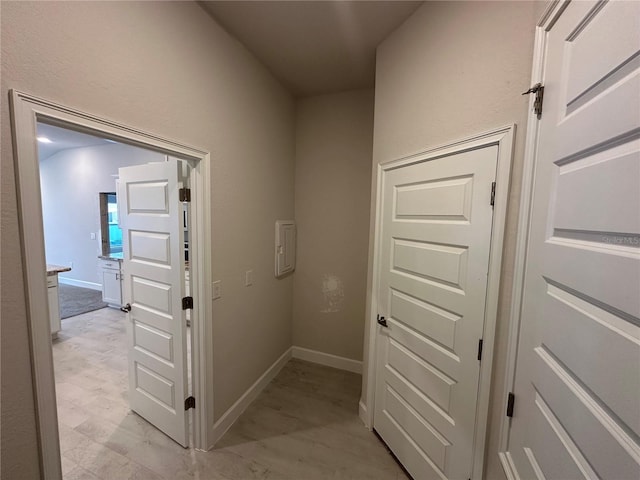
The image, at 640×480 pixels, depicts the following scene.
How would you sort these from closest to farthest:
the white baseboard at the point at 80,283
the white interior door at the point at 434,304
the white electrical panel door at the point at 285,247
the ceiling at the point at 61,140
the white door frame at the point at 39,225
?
the white door frame at the point at 39,225 → the white interior door at the point at 434,304 → the white electrical panel door at the point at 285,247 → the ceiling at the point at 61,140 → the white baseboard at the point at 80,283

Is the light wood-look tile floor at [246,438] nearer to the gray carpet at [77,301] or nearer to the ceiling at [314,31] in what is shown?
the gray carpet at [77,301]

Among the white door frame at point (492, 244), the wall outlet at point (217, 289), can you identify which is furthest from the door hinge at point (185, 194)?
the white door frame at point (492, 244)

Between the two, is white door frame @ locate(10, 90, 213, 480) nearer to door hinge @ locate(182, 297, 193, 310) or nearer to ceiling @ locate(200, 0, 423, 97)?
A: door hinge @ locate(182, 297, 193, 310)

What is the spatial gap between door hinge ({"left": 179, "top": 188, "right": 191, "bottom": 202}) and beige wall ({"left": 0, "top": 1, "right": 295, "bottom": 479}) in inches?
6.2

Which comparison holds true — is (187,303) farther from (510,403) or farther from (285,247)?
(510,403)

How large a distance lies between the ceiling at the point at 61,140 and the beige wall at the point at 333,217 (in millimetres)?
3775

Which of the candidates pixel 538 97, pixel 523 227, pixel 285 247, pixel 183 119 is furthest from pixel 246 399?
pixel 538 97

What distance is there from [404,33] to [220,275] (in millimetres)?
2073

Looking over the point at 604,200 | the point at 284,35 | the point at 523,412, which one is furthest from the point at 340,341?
the point at 284,35

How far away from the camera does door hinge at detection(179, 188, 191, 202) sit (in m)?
1.66

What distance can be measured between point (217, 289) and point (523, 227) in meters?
1.80

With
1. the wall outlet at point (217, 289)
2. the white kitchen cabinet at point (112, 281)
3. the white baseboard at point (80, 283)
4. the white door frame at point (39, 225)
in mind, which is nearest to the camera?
the white door frame at point (39, 225)

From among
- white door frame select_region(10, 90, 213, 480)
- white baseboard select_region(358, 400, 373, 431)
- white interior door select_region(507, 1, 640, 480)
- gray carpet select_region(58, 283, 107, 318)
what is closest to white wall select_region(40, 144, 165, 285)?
gray carpet select_region(58, 283, 107, 318)

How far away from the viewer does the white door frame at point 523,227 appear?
0.93 m
